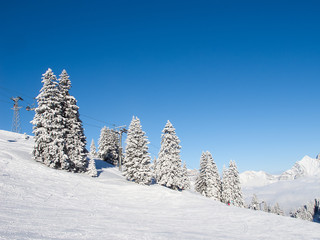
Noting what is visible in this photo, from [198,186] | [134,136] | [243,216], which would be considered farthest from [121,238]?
[198,186]

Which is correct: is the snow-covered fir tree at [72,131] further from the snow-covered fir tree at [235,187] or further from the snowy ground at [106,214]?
the snow-covered fir tree at [235,187]

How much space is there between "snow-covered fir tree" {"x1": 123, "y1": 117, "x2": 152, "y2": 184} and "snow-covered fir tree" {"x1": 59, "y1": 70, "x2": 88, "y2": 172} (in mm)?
6927

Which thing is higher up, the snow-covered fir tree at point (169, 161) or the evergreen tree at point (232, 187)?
the snow-covered fir tree at point (169, 161)

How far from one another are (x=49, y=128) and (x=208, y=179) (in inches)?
1452

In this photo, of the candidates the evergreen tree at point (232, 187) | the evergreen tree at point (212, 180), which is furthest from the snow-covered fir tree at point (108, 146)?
the evergreen tree at point (232, 187)

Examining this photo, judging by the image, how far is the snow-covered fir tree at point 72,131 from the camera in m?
34.2

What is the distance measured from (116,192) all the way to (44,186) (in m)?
9.24

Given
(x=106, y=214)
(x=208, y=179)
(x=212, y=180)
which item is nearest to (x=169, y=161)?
(x=208, y=179)

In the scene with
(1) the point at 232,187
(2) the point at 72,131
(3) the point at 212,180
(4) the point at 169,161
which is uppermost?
(2) the point at 72,131

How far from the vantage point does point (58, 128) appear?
107ft

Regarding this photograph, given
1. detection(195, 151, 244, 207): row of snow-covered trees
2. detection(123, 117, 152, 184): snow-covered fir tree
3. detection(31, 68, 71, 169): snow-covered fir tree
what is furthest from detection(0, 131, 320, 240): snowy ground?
detection(195, 151, 244, 207): row of snow-covered trees

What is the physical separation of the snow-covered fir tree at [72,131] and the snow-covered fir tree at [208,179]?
29488 mm

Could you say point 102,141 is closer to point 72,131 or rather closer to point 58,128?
point 72,131

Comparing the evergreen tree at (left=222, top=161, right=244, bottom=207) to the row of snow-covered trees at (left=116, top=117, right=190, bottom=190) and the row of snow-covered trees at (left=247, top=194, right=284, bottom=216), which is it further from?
the row of snow-covered trees at (left=247, top=194, right=284, bottom=216)
